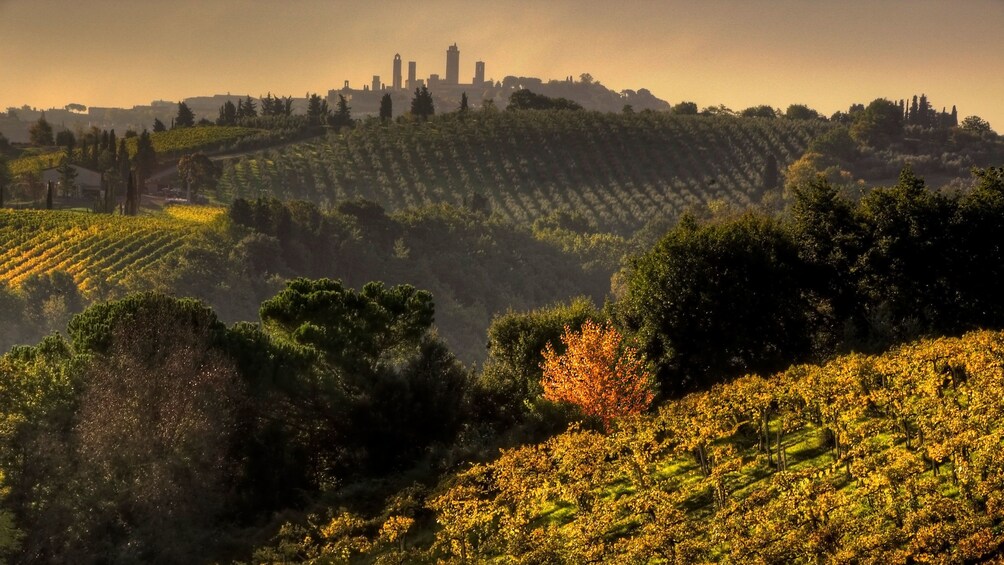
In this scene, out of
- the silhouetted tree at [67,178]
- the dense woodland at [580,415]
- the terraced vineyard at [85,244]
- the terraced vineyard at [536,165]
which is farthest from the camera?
the terraced vineyard at [536,165]

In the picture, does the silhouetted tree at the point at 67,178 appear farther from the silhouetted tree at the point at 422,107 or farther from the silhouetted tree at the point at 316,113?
the silhouetted tree at the point at 422,107

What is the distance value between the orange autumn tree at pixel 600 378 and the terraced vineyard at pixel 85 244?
5219 cm

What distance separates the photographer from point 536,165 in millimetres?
140500

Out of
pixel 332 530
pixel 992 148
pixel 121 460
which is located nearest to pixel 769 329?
pixel 332 530

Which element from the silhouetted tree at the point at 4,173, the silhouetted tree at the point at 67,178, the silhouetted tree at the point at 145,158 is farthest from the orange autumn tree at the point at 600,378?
the silhouetted tree at the point at 145,158

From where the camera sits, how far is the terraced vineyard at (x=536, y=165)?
130875 millimetres

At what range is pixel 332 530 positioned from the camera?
26734 mm

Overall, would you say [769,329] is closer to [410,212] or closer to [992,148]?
[410,212]

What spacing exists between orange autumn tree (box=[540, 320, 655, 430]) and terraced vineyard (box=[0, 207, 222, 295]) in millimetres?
52191

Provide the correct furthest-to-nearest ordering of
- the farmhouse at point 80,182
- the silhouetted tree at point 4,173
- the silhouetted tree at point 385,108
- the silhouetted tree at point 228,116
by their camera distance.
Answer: the silhouetted tree at point 228,116 < the silhouetted tree at point 385,108 < the silhouetted tree at point 4,173 < the farmhouse at point 80,182

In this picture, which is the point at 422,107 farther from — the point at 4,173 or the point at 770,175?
the point at 4,173

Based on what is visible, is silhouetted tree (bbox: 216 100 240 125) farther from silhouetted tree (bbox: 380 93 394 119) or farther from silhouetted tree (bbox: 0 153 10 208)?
silhouetted tree (bbox: 0 153 10 208)

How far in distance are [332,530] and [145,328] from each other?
12409 millimetres

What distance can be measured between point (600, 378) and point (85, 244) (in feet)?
206
